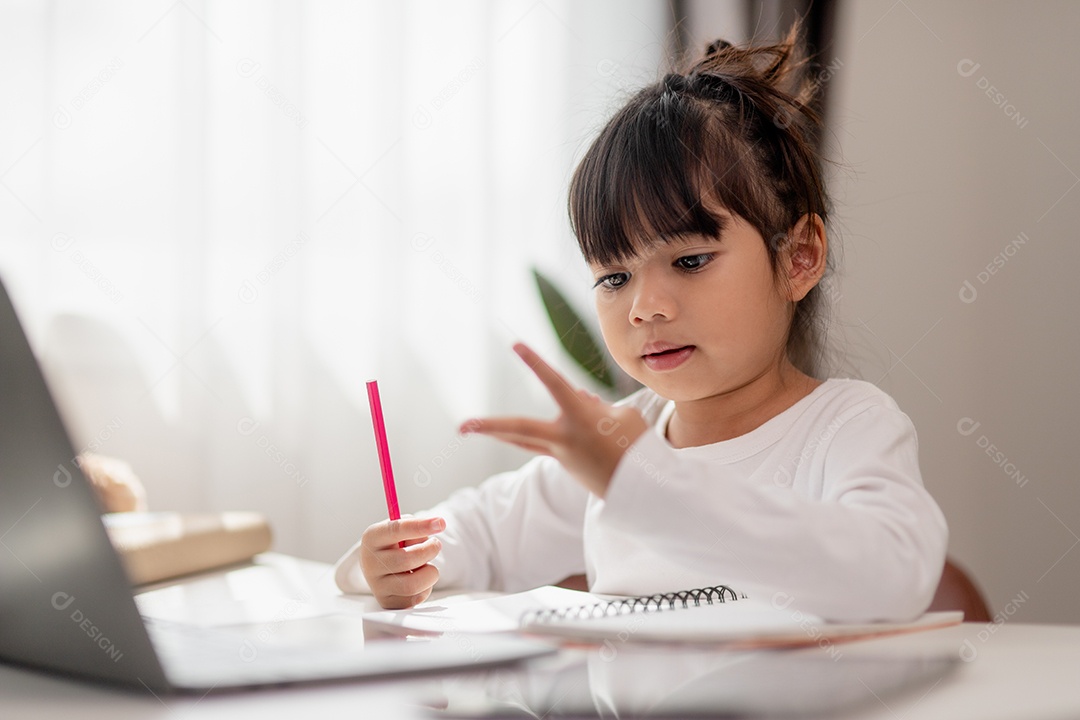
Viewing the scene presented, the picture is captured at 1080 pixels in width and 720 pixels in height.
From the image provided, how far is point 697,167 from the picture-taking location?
79cm

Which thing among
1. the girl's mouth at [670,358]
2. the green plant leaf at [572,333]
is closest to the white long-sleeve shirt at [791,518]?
the girl's mouth at [670,358]

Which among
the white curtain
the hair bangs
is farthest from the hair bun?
the white curtain

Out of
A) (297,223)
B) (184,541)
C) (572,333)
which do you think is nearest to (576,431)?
(184,541)

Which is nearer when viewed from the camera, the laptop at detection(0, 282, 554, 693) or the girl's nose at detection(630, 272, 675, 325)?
the laptop at detection(0, 282, 554, 693)

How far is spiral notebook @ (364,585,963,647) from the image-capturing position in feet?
1.55

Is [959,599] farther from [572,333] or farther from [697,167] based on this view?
[572,333]

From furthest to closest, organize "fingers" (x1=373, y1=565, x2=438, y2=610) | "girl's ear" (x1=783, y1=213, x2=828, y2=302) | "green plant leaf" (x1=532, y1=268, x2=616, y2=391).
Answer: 1. "green plant leaf" (x1=532, y1=268, x2=616, y2=391)
2. "girl's ear" (x1=783, y1=213, x2=828, y2=302)
3. "fingers" (x1=373, y1=565, x2=438, y2=610)

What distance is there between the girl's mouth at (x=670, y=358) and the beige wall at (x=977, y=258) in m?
0.97

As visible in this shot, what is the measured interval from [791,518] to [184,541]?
0.71 metres

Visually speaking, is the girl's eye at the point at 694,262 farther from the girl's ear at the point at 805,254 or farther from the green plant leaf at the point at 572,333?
the green plant leaf at the point at 572,333

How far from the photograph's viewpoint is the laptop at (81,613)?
1.37 ft

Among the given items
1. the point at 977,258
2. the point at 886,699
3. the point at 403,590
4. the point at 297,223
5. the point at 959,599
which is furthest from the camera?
the point at 297,223

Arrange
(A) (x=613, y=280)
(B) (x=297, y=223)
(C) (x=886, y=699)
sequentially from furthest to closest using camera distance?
→ (B) (x=297, y=223) → (A) (x=613, y=280) → (C) (x=886, y=699)

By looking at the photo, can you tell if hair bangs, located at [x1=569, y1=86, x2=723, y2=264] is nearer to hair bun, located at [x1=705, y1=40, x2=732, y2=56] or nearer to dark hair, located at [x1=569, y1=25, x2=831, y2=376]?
dark hair, located at [x1=569, y1=25, x2=831, y2=376]
